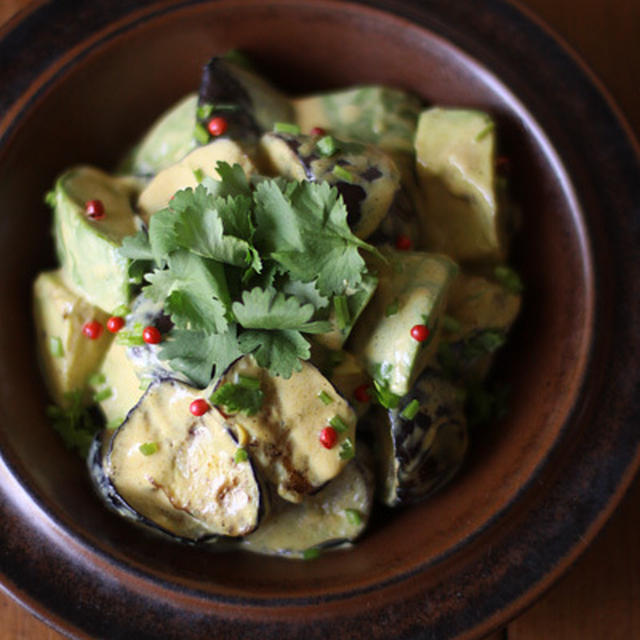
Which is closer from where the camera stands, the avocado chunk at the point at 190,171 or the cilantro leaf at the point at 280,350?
the cilantro leaf at the point at 280,350

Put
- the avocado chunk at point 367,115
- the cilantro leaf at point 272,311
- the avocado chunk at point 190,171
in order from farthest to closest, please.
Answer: the avocado chunk at point 367,115, the avocado chunk at point 190,171, the cilantro leaf at point 272,311

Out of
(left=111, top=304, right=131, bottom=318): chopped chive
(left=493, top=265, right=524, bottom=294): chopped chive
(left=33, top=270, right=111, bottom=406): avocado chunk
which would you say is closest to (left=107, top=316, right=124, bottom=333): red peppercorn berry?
(left=111, top=304, right=131, bottom=318): chopped chive

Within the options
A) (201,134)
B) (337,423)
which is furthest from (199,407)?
(201,134)

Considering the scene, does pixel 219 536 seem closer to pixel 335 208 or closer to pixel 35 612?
pixel 35 612

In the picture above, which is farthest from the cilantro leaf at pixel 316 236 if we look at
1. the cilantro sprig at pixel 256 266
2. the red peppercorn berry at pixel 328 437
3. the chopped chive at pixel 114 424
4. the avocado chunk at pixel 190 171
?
the chopped chive at pixel 114 424

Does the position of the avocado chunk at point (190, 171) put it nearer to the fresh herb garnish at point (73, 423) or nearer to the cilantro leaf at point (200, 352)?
the cilantro leaf at point (200, 352)

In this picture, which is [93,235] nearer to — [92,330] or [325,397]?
[92,330]
